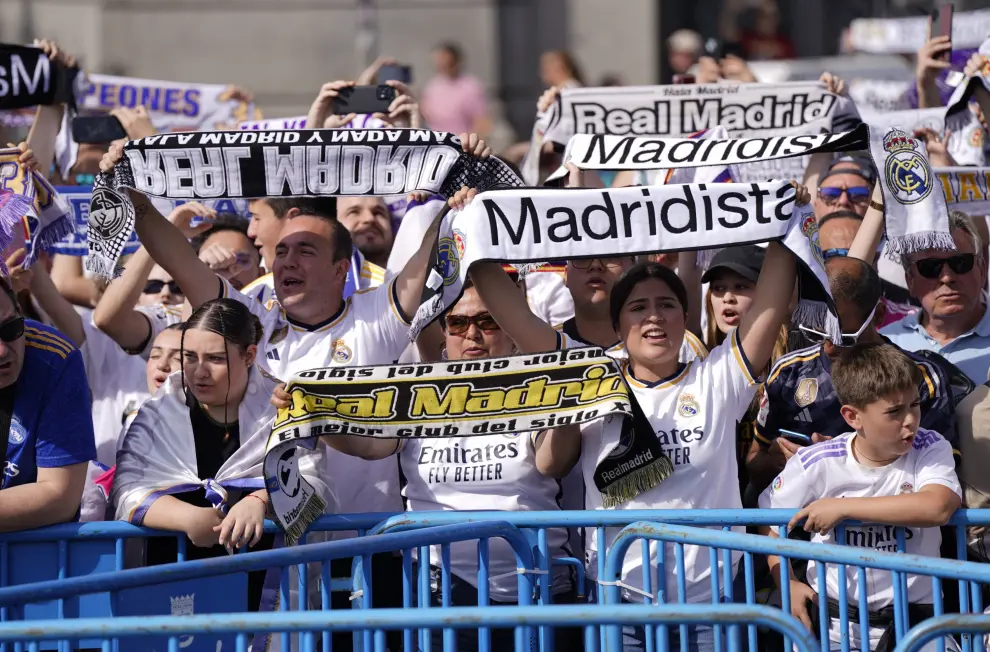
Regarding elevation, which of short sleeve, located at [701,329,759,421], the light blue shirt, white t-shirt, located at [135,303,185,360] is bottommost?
short sleeve, located at [701,329,759,421]

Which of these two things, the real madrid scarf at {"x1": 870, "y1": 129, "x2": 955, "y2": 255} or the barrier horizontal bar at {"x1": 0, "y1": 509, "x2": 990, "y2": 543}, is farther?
the real madrid scarf at {"x1": 870, "y1": 129, "x2": 955, "y2": 255}

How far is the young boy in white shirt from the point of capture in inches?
189

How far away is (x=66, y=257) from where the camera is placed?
7.84 meters

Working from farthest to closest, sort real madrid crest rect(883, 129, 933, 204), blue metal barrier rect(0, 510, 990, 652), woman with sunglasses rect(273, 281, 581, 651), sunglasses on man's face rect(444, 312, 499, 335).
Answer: real madrid crest rect(883, 129, 933, 204) → sunglasses on man's face rect(444, 312, 499, 335) → woman with sunglasses rect(273, 281, 581, 651) → blue metal barrier rect(0, 510, 990, 652)

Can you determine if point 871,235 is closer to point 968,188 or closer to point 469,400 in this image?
point 968,188

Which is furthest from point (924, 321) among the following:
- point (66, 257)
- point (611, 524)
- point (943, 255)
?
point (66, 257)

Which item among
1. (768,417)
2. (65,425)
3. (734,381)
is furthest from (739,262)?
(65,425)

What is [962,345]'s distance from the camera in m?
6.01

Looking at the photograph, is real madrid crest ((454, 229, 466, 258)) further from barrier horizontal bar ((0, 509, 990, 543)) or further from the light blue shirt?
the light blue shirt

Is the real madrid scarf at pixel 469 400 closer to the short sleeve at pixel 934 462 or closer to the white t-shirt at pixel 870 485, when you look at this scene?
the white t-shirt at pixel 870 485

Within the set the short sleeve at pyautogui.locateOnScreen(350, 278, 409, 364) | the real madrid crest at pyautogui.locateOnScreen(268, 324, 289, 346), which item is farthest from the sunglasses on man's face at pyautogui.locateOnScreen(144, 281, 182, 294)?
the short sleeve at pyautogui.locateOnScreen(350, 278, 409, 364)

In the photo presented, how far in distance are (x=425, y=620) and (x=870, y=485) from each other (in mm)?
2155

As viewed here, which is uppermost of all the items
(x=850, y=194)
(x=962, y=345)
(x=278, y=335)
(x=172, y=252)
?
(x=850, y=194)

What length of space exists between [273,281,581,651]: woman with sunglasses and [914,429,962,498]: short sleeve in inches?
49.4
